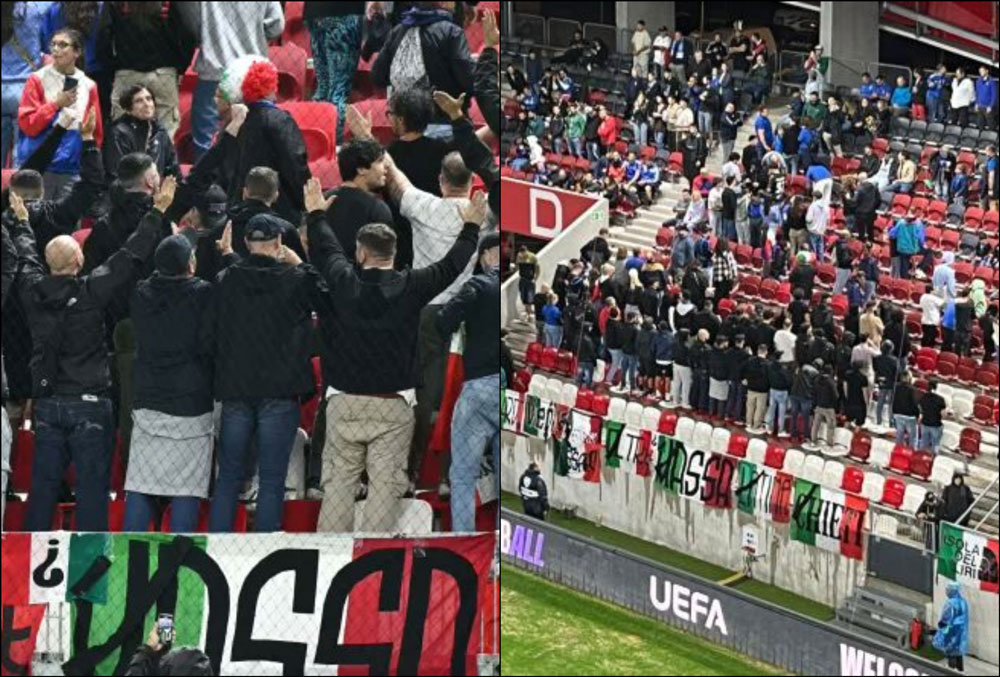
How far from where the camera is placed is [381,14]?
10.8m

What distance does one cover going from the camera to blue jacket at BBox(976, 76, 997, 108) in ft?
80.8

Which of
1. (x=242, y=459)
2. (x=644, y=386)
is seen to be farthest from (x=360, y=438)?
→ (x=644, y=386)

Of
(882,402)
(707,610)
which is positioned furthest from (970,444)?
(707,610)

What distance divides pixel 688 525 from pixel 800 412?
1511 mm

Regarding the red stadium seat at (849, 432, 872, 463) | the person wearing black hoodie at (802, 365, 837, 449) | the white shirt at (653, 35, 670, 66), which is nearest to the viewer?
the red stadium seat at (849, 432, 872, 463)

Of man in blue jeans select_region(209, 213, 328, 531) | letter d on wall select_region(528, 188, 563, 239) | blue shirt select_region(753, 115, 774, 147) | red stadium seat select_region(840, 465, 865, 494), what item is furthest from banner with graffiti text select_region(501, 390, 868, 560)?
man in blue jeans select_region(209, 213, 328, 531)

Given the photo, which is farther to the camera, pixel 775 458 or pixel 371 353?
pixel 775 458

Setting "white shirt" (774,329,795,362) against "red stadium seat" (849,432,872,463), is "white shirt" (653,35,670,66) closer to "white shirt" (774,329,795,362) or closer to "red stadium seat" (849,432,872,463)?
"white shirt" (774,329,795,362)

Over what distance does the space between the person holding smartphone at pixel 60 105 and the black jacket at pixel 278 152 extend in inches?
28.9

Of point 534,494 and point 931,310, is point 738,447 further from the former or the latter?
point 931,310

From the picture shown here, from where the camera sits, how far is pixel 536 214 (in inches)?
1063

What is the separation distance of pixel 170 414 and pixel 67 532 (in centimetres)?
76

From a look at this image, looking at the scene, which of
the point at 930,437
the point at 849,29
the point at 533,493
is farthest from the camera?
the point at 849,29

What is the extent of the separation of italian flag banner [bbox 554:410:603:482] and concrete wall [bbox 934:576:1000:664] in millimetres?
3989
